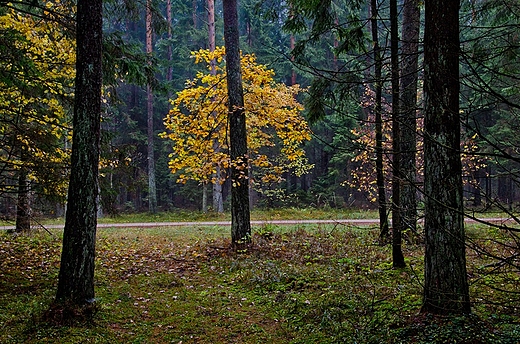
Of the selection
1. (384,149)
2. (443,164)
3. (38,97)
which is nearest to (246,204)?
(38,97)

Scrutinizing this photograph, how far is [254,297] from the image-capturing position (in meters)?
7.00

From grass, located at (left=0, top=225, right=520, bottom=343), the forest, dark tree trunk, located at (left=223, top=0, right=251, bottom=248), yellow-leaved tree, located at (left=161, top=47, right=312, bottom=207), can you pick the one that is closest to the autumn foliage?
the forest

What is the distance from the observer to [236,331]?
5.58m

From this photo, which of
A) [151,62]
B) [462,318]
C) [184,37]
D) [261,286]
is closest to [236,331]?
[261,286]

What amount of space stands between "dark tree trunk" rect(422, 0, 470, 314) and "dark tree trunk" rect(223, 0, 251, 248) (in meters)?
6.51

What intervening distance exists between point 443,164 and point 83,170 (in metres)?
4.86

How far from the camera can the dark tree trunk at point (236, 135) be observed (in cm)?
1054

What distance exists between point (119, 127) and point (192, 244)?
29.2 metres

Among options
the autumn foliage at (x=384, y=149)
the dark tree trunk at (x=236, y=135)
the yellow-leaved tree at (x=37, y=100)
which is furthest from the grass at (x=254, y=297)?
the yellow-leaved tree at (x=37, y=100)

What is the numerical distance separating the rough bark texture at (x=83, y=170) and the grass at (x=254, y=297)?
21.9 inches

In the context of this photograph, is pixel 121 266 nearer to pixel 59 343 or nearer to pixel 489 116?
pixel 59 343

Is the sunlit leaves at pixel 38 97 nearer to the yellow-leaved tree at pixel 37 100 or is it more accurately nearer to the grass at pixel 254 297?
the yellow-leaved tree at pixel 37 100

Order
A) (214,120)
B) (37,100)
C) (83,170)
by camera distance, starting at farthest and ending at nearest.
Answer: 1. (214,120)
2. (37,100)
3. (83,170)

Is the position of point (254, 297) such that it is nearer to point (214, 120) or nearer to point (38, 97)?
point (214, 120)
